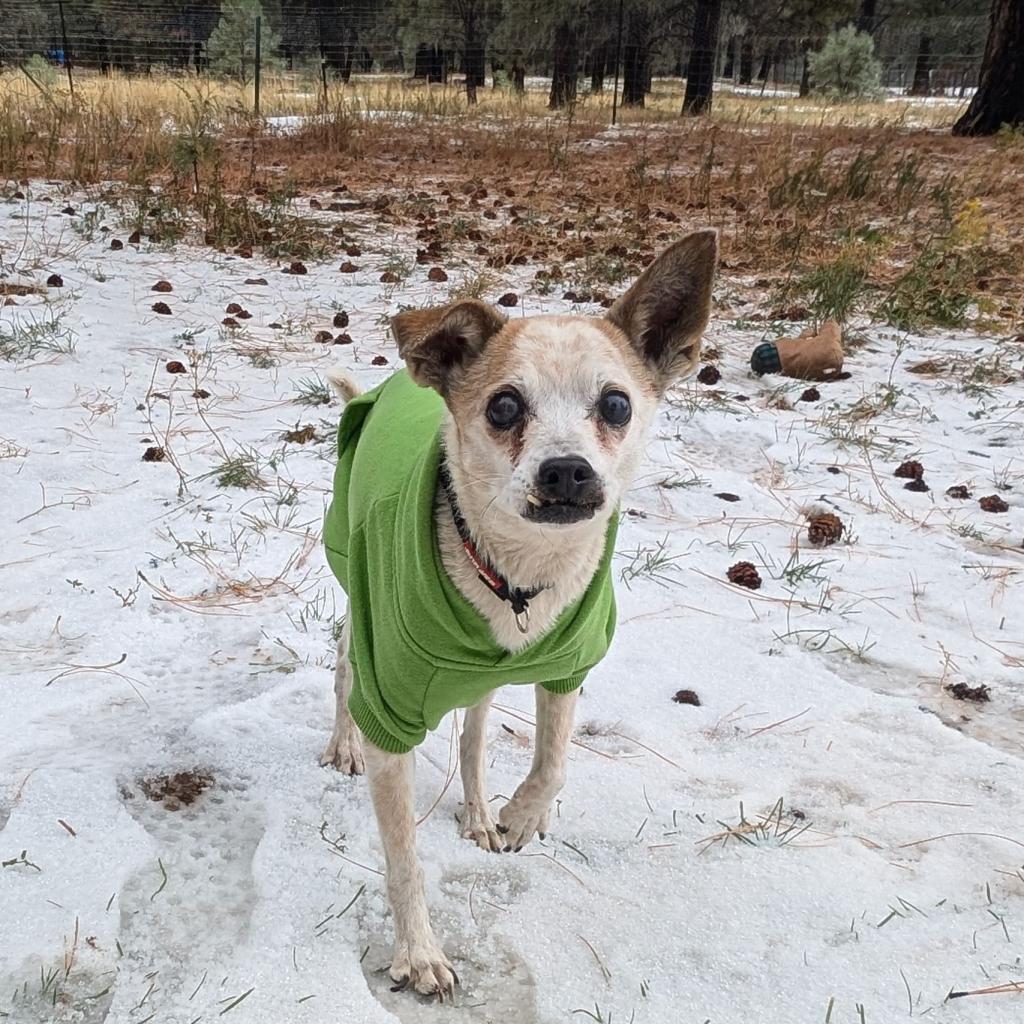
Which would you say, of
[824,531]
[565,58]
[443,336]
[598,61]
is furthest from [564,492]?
[598,61]

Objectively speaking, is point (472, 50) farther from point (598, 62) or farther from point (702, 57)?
point (598, 62)

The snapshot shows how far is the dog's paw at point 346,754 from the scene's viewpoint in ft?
7.98

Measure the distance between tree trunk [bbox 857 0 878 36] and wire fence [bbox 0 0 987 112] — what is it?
3.20 m

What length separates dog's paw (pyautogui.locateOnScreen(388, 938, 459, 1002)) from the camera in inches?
72.7

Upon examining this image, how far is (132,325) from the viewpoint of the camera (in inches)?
217

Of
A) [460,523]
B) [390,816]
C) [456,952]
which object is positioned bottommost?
[456,952]

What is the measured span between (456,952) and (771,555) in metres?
2.11

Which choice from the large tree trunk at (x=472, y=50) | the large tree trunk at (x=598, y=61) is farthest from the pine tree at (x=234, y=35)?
the large tree trunk at (x=598, y=61)

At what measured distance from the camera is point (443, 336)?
6.68 feet

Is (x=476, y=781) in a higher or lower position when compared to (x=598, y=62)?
lower

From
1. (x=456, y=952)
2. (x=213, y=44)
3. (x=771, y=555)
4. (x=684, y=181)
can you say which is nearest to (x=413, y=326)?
(x=456, y=952)

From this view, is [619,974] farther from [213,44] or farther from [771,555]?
[213,44]

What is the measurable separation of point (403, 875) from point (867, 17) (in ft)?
152

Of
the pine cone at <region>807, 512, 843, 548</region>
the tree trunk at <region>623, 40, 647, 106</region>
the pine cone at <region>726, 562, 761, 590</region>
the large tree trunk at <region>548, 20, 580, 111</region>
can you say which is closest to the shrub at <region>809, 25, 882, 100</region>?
the large tree trunk at <region>548, 20, 580, 111</region>
